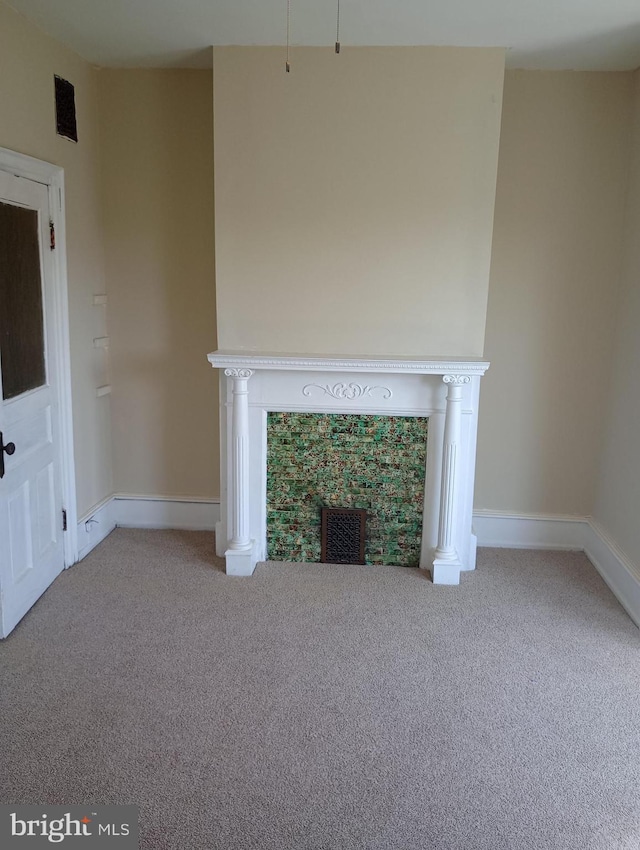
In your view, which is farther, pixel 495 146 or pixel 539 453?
pixel 539 453

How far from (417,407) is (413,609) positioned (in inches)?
41.2

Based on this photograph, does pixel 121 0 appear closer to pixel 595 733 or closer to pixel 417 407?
pixel 417 407

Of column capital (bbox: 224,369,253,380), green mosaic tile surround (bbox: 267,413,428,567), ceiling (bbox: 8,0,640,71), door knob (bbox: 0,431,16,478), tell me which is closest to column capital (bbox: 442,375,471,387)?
green mosaic tile surround (bbox: 267,413,428,567)

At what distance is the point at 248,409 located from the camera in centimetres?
382

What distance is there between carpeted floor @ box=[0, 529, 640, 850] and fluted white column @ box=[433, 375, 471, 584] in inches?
6.1

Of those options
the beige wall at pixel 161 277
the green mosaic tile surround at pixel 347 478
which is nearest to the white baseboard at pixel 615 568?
the green mosaic tile surround at pixel 347 478

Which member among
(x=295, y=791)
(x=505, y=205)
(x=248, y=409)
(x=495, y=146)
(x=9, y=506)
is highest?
(x=495, y=146)

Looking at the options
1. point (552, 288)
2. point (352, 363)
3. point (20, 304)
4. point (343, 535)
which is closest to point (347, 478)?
point (343, 535)

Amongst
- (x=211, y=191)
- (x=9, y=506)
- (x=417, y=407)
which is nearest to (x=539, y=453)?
(x=417, y=407)

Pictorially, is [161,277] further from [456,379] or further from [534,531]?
[534,531]

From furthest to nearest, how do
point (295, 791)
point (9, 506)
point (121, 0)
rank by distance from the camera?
point (9, 506), point (121, 0), point (295, 791)

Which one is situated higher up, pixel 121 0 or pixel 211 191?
pixel 121 0

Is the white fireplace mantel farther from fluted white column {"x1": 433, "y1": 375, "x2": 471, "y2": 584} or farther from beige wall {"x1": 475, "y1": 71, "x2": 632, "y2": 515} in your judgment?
beige wall {"x1": 475, "y1": 71, "x2": 632, "y2": 515}

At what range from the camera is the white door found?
306 centimetres
